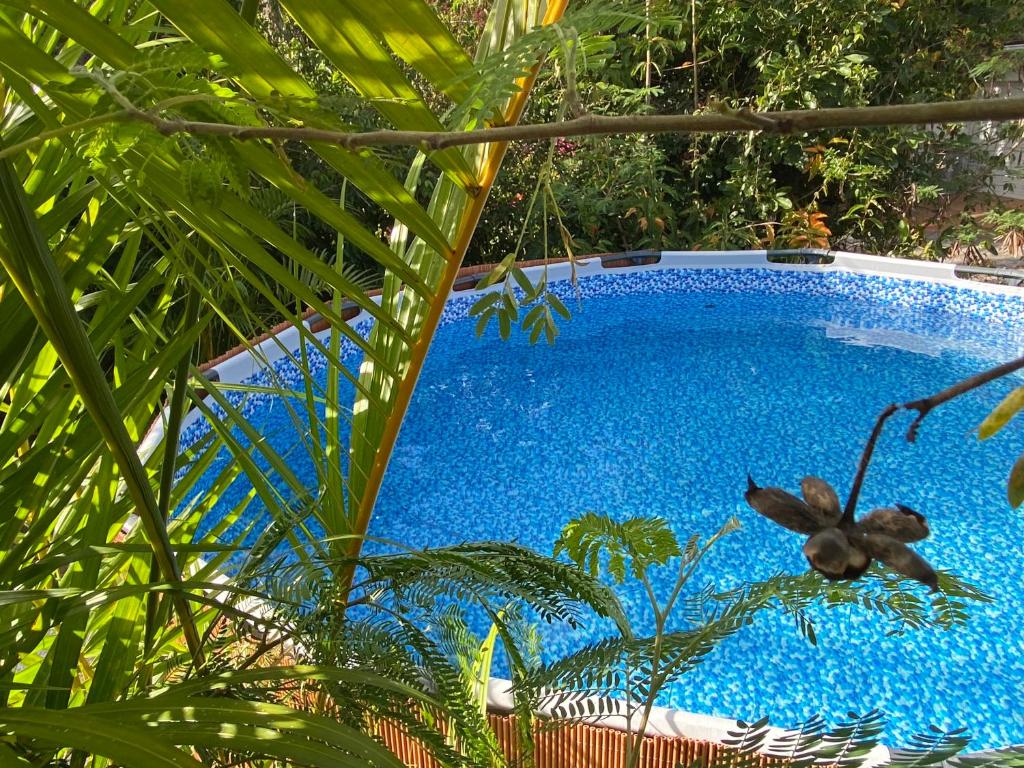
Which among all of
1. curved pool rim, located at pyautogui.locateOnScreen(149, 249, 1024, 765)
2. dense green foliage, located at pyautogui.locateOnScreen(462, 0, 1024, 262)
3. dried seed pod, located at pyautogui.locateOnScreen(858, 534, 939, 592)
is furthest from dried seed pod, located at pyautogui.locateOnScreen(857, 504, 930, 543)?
dense green foliage, located at pyautogui.locateOnScreen(462, 0, 1024, 262)

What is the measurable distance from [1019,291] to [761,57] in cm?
364

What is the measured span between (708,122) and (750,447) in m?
4.80

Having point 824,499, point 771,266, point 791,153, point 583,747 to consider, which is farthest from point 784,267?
point 824,499

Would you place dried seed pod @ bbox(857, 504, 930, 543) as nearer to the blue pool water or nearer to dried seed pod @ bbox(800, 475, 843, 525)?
dried seed pod @ bbox(800, 475, 843, 525)

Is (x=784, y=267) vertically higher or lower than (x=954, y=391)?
higher

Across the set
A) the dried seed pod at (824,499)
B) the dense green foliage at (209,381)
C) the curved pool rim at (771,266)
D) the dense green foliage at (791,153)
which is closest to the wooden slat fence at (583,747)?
the dense green foliage at (209,381)

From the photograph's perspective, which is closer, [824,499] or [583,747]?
[824,499]

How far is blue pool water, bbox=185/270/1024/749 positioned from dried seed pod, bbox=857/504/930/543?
294 centimetres

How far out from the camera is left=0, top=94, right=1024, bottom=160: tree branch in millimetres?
231

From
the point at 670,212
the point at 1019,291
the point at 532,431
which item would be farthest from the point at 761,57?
the point at 532,431

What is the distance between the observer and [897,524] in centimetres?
29

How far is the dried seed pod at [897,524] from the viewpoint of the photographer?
0.28m

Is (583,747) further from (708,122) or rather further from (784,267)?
(784,267)

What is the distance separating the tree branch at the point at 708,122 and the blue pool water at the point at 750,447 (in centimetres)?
304
